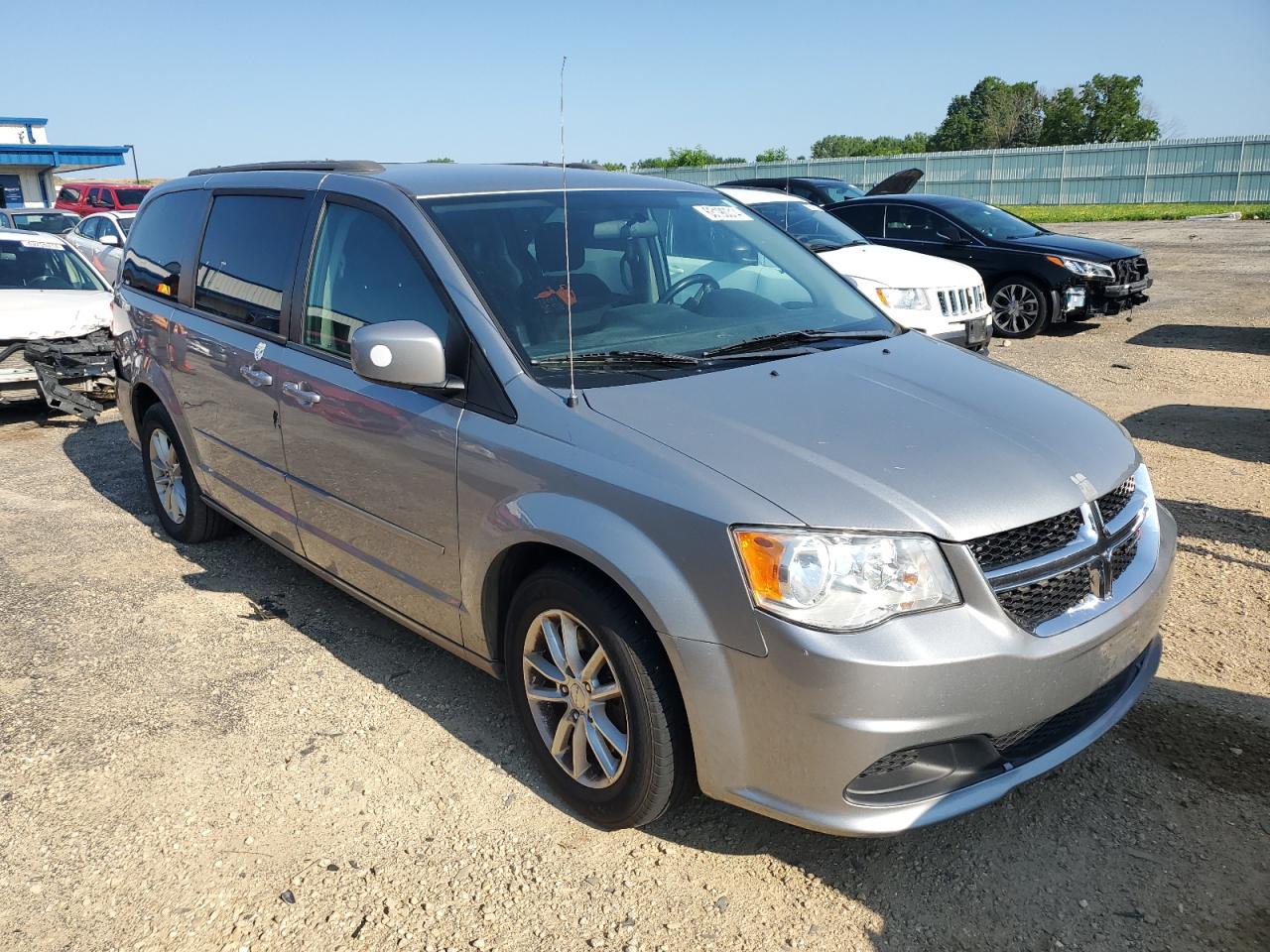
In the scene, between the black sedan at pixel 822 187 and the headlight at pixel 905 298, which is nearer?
the headlight at pixel 905 298

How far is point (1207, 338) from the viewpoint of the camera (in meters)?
10.8

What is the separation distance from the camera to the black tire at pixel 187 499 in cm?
511

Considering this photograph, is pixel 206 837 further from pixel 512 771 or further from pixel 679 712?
pixel 679 712

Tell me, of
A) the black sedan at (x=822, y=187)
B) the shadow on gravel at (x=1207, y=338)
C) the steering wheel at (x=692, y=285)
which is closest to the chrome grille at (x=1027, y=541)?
the steering wheel at (x=692, y=285)

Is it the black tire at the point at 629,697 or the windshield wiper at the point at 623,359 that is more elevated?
the windshield wiper at the point at 623,359

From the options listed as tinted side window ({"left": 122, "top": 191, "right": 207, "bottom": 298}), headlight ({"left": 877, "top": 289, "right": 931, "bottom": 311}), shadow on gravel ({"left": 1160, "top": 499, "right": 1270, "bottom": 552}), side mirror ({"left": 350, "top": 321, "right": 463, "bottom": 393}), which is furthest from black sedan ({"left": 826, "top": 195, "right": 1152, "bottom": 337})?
side mirror ({"left": 350, "top": 321, "right": 463, "bottom": 393})

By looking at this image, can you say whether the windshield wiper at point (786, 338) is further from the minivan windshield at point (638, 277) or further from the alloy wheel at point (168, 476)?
the alloy wheel at point (168, 476)

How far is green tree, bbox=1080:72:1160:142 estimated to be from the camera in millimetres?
77375

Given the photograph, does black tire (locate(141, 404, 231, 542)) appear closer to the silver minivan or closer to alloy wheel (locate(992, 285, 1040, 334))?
the silver minivan

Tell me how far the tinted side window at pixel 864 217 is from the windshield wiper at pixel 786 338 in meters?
9.56

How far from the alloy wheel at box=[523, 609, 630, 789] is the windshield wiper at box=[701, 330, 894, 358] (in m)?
1.05

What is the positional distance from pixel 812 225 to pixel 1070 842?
28.4 feet

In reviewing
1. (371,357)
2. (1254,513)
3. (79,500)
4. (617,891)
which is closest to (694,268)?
(371,357)

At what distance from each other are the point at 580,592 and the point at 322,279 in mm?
1807
